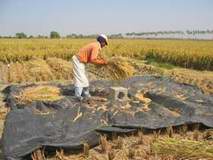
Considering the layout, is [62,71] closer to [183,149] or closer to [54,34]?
[183,149]

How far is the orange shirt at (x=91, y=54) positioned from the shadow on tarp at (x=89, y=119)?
735mm

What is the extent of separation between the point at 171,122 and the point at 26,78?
823cm

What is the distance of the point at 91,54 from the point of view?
7.38 m

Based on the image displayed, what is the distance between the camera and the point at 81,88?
24.9ft

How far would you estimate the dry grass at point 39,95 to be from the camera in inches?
297

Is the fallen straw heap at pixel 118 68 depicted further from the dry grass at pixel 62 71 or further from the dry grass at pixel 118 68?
the dry grass at pixel 62 71

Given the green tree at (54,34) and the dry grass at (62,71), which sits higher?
the green tree at (54,34)

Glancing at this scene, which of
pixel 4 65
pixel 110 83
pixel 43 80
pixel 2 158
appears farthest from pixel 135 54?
pixel 2 158

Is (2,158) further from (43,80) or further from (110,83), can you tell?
(43,80)

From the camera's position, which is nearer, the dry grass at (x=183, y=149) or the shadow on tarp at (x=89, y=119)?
the dry grass at (x=183, y=149)

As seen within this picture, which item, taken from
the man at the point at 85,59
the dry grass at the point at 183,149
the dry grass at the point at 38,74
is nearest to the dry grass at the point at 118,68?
the man at the point at 85,59

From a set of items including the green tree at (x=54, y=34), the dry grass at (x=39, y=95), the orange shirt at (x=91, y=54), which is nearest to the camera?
the orange shirt at (x=91, y=54)

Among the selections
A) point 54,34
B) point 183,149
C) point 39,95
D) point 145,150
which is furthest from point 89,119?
point 54,34

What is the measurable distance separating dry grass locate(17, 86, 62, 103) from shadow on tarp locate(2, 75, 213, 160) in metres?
0.20
